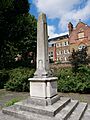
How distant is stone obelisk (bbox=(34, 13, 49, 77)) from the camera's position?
7539 millimetres

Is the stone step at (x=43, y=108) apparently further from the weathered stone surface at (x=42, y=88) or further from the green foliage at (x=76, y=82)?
the green foliage at (x=76, y=82)

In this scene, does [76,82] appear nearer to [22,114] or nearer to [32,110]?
[32,110]

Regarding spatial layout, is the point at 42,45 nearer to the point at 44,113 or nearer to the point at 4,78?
the point at 44,113

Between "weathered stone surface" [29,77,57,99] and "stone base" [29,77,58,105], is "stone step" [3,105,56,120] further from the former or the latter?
"weathered stone surface" [29,77,57,99]

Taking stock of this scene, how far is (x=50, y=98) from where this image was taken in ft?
23.7

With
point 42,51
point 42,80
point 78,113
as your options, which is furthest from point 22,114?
point 42,51

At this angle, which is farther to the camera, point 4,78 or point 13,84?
point 4,78

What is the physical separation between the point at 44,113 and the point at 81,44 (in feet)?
121

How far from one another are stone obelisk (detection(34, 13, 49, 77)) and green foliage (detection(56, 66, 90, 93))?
6.13 meters

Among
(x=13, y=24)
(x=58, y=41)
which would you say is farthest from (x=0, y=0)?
(x=58, y=41)

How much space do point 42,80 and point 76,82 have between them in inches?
266

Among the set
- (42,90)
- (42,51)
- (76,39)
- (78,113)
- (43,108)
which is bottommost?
(78,113)

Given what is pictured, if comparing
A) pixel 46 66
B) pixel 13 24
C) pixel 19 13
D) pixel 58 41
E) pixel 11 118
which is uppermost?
pixel 58 41

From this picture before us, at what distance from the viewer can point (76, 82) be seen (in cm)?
1331
